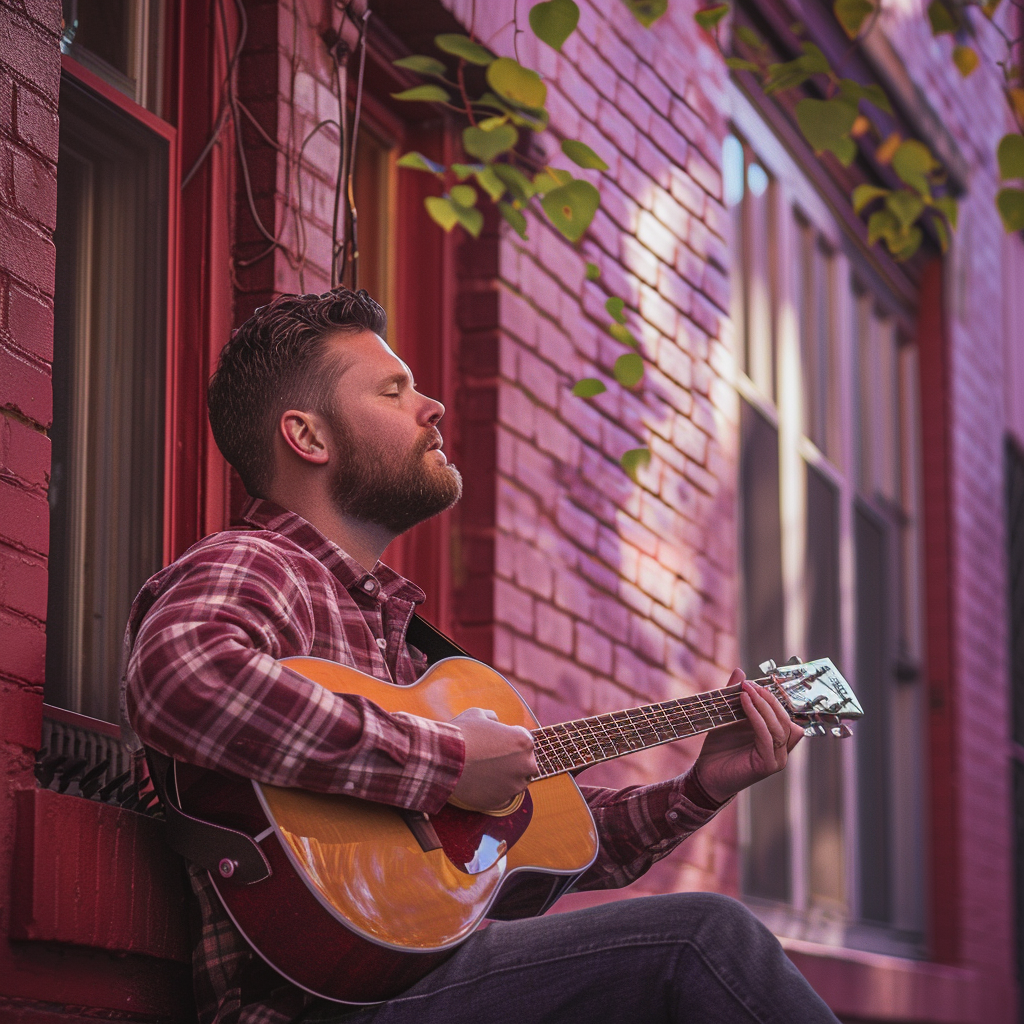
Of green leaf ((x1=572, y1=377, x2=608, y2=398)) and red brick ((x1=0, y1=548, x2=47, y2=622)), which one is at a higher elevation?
green leaf ((x1=572, y1=377, x2=608, y2=398))

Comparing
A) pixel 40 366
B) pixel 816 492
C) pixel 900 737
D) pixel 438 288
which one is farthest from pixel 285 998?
pixel 900 737

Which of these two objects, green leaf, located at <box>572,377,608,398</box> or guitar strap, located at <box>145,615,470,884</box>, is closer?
guitar strap, located at <box>145,615,470,884</box>

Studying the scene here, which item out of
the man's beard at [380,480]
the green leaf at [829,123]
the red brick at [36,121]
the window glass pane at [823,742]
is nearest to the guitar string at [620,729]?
the man's beard at [380,480]

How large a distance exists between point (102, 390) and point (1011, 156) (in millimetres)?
2020

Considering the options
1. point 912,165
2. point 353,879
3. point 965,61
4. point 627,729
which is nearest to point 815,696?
point 627,729

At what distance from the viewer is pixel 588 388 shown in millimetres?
3760

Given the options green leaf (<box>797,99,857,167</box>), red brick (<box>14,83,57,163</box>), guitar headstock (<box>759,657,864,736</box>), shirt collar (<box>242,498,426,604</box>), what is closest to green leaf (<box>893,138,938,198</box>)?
green leaf (<box>797,99,857,167</box>)

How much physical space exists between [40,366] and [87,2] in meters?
0.88

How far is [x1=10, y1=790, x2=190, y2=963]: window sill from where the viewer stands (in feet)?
7.20

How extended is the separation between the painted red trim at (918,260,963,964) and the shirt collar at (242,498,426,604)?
4947mm

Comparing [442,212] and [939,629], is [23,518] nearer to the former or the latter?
[442,212]

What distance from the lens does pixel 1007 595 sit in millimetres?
8273

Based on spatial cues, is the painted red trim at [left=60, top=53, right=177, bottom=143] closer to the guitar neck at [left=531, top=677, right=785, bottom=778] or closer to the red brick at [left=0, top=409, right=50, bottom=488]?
the red brick at [left=0, top=409, right=50, bottom=488]

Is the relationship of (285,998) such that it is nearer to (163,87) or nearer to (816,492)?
(163,87)
